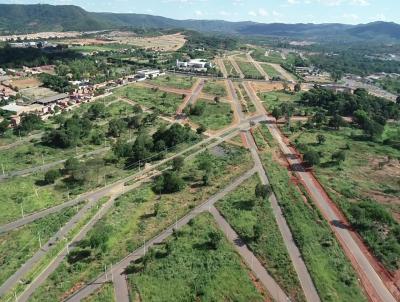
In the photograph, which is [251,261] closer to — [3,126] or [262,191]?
[262,191]

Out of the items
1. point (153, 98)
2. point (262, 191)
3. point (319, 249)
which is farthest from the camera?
point (153, 98)

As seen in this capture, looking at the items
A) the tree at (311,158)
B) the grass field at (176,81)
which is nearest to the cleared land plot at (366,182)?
the tree at (311,158)

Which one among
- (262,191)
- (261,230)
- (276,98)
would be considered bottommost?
(276,98)

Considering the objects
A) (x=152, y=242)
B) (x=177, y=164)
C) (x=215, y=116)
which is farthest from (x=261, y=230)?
(x=215, y=116)

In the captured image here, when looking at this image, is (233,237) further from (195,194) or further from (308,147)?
(308,147)

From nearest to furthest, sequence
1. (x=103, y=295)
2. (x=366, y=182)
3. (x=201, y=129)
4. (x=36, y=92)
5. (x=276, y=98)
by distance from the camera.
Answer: (x=103, y=295)
(x=366, y=182)
(x=201, y=129)
(x=36, y=92)
(x=276, y=98)

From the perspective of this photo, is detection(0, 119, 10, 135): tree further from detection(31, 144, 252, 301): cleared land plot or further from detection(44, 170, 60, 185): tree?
detection(31, 144, 252, 301): cleared land plot

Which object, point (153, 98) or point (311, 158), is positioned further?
point (153, 98)
